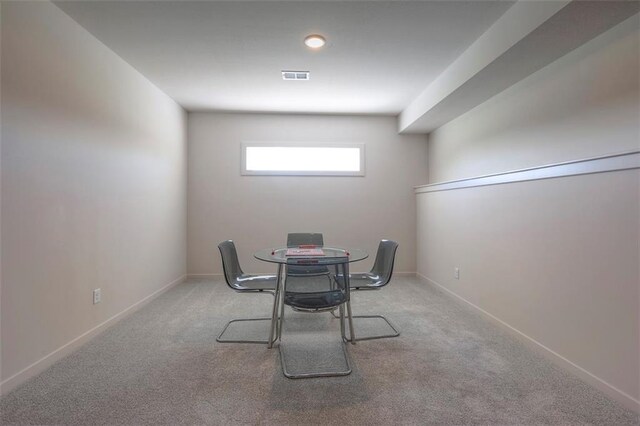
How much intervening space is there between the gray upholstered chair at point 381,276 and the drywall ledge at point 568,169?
1.13 meters

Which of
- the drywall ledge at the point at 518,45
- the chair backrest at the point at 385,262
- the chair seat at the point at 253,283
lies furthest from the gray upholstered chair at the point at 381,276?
the drywall ledge at the point at 518,45

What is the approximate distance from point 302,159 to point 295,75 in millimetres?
1517

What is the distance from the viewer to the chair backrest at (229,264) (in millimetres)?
2416

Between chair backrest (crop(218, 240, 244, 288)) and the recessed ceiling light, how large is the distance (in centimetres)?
183

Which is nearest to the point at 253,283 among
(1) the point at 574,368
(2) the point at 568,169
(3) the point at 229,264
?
(3) the point at 229,264

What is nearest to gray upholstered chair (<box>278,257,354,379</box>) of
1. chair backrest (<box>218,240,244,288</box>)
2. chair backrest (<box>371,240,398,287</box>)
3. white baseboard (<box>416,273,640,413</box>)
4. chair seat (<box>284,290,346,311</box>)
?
chair seat (<box>284,290,346,311</box>)

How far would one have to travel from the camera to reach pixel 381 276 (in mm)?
2686

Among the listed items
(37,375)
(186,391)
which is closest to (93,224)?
(37,375)

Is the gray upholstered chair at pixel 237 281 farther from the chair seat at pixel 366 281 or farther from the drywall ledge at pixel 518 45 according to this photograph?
the drywall ledge at pixel 518 45

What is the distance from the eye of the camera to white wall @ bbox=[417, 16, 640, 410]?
5.50ft

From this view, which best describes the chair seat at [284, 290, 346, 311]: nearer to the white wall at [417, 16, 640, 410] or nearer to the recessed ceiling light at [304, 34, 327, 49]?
the white wall at [417, 16, 640, 410]

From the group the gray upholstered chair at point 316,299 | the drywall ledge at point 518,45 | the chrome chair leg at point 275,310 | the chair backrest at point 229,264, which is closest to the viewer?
the drywall ledge at point 518,45

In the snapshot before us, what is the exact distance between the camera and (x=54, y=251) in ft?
6.72

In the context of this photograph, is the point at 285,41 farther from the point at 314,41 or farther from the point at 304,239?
the point at 304,239
